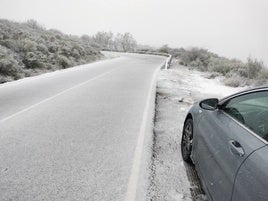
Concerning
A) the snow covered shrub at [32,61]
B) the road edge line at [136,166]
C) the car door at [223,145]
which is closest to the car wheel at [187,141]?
the car door at [223,145]

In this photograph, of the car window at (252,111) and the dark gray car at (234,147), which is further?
the car window at (252,111)

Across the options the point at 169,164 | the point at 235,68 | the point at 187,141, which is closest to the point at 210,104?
the point at 187,141

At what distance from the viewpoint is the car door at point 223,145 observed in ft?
8.70

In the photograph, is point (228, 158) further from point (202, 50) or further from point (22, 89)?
point (202, 50)

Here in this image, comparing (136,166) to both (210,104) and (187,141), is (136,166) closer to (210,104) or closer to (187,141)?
(187,141)

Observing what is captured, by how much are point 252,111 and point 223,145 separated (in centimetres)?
74

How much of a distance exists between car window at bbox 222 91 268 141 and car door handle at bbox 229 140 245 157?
21 cm

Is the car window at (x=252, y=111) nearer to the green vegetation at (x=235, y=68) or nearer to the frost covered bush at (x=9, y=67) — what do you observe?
the green vegetation at (x=235, y=68)

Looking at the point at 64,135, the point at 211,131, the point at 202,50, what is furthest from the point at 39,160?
the point at 202,50

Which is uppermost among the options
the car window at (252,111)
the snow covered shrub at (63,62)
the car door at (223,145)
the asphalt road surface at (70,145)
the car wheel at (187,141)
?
the car window at (252,111)

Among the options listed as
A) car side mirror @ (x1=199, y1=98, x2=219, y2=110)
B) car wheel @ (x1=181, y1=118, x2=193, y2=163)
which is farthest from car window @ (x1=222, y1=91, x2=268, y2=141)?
car wheel @ (x1=181, y1=118, x2=193, y2=163)

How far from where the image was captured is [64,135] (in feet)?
19.8

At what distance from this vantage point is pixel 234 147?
279 centimetres

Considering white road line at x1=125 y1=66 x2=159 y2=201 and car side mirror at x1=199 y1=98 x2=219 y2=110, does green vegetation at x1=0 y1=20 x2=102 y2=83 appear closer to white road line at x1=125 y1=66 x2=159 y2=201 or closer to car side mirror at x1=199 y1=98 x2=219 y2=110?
white road line at x1=125 y1=66 x2=159 y2=201
